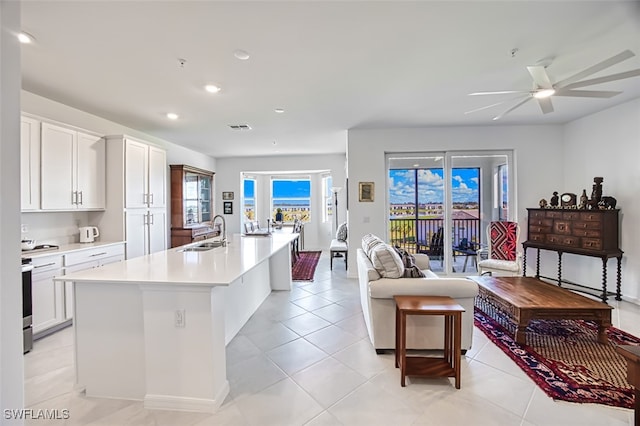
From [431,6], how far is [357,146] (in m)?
3.27

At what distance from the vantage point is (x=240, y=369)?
236 centimetres

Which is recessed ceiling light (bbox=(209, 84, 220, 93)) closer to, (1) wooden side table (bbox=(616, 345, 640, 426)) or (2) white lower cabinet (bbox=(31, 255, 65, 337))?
(2) white lower cabinet (bbox=(31, 255, 65, 337))

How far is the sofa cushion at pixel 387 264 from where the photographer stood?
8.66ft

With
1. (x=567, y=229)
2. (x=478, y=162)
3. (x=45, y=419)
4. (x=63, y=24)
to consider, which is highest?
(x=63, y=24)

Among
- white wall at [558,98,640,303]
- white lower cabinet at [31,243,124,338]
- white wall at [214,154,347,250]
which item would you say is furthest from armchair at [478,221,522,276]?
white lower cabinet at [31,243,124,338]

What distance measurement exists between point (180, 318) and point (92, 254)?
95.4 inches

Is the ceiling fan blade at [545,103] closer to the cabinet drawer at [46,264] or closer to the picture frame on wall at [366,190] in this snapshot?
the picture frame on wall at [366,190]

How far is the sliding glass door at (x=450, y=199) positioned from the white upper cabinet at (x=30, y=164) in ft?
15.7

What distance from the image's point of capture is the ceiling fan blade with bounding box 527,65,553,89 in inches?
96.9

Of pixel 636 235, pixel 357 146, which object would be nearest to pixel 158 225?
pixel 357 146

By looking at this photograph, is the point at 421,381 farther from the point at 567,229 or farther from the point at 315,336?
the point at 567,229

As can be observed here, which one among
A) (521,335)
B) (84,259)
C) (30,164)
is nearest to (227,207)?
(84,259)

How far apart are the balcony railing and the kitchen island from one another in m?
3.87

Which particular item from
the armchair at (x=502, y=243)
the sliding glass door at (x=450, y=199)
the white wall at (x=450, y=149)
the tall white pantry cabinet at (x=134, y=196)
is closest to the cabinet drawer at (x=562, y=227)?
the armchair at (x=502, y=243)
